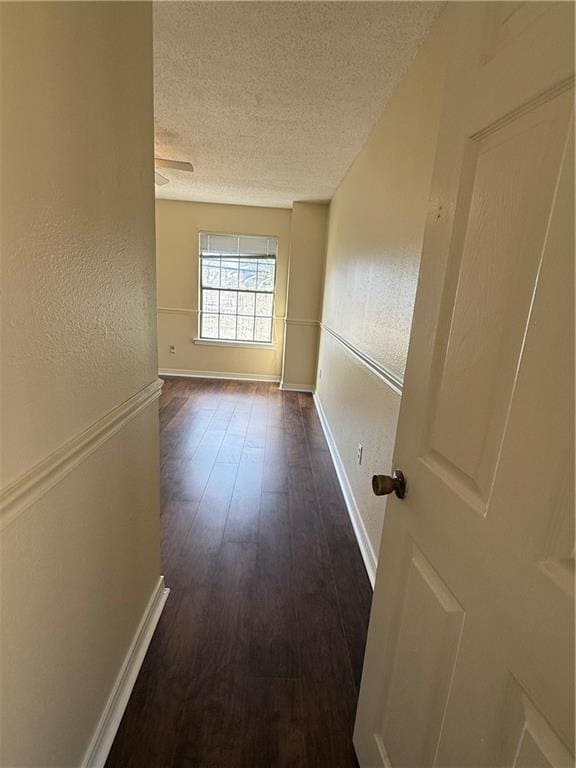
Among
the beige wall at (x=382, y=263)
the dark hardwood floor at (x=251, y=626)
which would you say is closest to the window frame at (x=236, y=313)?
the beige wall at (x=382, y=263)

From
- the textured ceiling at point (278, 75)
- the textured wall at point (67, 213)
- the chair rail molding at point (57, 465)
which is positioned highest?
the textured ceiling at point (278, 75)

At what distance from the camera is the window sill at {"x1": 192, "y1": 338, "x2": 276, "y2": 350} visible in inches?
223

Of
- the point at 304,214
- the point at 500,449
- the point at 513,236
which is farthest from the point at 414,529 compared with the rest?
the point at 304,214

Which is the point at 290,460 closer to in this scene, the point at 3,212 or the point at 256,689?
the point at 256,689

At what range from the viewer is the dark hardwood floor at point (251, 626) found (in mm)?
1146

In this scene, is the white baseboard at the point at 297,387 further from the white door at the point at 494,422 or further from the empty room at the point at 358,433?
the white door at the point at 494,422

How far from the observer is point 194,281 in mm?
5445

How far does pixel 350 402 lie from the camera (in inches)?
108

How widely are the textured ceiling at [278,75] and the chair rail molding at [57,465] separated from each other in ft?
5.50

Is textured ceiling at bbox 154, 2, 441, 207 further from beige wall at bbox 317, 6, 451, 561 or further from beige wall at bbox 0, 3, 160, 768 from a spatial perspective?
beige wall at bbox 0, 3, 160, 768

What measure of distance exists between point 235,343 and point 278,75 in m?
3.96

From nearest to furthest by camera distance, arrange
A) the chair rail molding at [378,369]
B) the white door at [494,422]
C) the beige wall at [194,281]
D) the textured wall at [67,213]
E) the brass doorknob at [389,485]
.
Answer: the white door at [494,422] < the textured wall at [67,213] < the brass doorknob at [389,485] < the chair rail molding at [378,369] < the beige wall at [194,281]

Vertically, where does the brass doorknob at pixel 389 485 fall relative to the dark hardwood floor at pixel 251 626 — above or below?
above

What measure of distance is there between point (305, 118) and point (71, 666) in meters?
2.93
